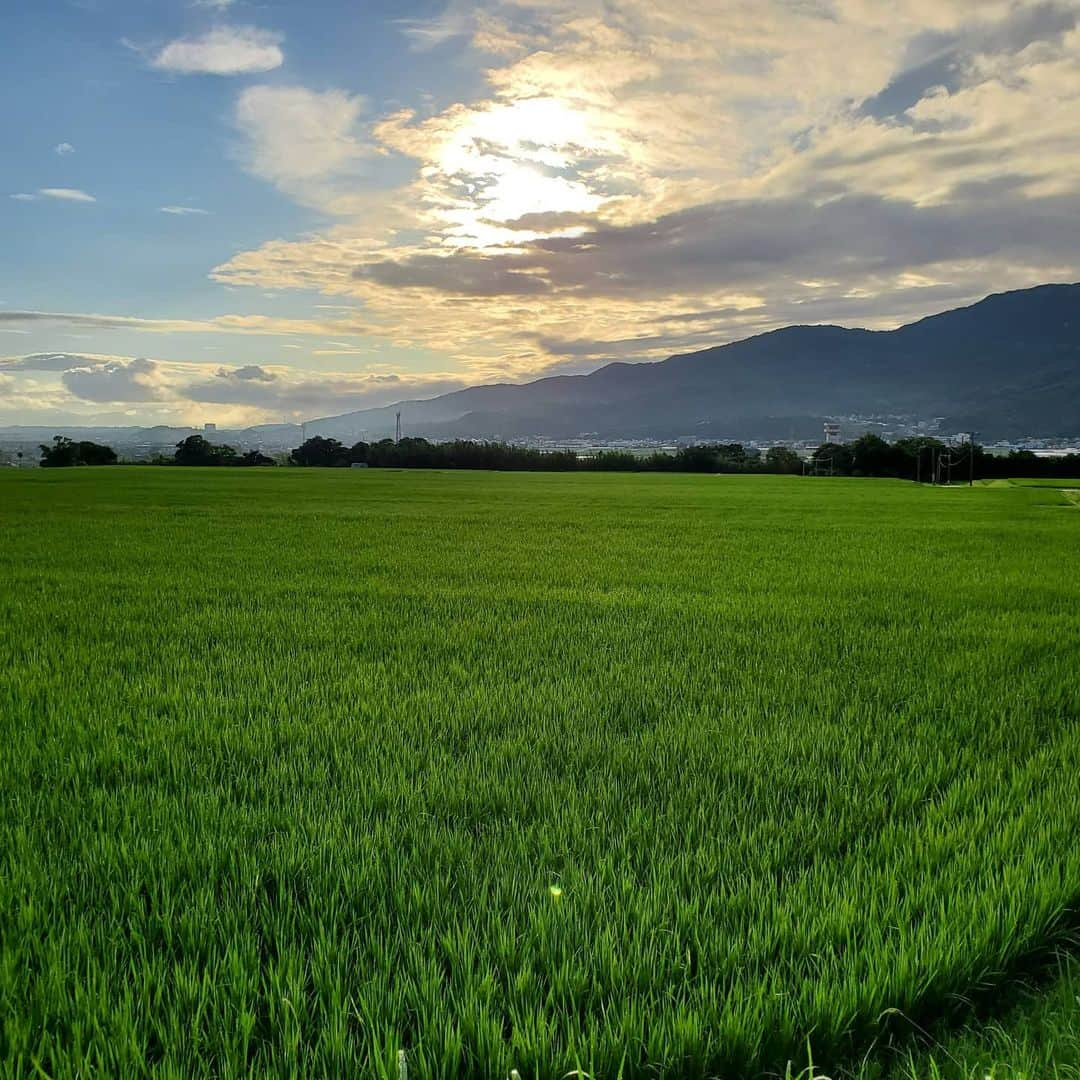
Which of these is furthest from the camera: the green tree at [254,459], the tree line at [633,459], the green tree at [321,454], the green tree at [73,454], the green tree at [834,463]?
the green tree at [321,454]

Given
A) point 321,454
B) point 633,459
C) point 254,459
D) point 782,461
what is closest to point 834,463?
point 782,461

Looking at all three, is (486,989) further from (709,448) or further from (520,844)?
(709,448)

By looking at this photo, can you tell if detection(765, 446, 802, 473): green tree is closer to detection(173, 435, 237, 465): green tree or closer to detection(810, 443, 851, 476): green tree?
detection(810, 443, 851, 476): green tree

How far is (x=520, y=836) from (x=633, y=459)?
9400cm

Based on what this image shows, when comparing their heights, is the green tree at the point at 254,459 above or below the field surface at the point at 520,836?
above

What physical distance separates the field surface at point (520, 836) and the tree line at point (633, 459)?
3339 inches

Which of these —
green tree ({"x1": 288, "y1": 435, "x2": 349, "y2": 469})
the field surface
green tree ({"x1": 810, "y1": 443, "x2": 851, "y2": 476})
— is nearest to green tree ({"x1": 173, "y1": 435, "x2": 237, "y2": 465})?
green tree ({"x1": 288, "y1": 435, "x2": 349, "y2": 469})

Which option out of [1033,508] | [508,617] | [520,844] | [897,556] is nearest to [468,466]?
[1033,508]

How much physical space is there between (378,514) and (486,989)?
81.7ft

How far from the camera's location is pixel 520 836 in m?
3.45

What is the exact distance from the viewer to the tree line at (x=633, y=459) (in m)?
90.3

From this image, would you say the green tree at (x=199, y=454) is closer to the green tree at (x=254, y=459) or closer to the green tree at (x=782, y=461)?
the green tree at (x=254, y=459)

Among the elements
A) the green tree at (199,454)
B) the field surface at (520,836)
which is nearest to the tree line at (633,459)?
the green tree at (199,454)

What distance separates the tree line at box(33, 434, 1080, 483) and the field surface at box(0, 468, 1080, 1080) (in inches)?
3339
